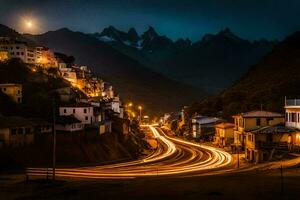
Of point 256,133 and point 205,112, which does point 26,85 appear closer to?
point 256,133

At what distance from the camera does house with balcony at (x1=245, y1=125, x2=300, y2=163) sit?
188 ft

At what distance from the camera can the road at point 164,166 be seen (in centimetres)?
5062

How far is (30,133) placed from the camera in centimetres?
6050

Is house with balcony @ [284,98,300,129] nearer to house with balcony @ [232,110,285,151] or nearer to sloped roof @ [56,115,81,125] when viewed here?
house with balcony @ [232,110,285,151]

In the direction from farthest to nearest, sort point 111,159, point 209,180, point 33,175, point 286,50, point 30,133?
point 286,50 < point 111,159 < point 30,133 < point 33,175 < point 209,180

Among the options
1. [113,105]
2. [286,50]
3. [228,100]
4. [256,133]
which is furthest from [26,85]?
[286,50]

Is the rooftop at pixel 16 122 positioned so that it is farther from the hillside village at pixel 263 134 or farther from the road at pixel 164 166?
the hillside village at pixel 263 134

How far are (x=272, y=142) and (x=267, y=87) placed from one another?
210 ft

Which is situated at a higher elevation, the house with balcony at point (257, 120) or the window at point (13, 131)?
the house with balcony at point (257, 120)

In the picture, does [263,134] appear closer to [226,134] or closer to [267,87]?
[226,134]

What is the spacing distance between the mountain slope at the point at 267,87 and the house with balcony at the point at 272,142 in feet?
101

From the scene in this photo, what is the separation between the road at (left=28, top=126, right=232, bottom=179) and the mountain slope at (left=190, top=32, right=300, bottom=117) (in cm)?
2366

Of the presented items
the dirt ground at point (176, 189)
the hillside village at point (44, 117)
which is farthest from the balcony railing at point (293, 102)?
the hillside village at point (44, 117)

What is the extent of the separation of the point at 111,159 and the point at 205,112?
222ft
